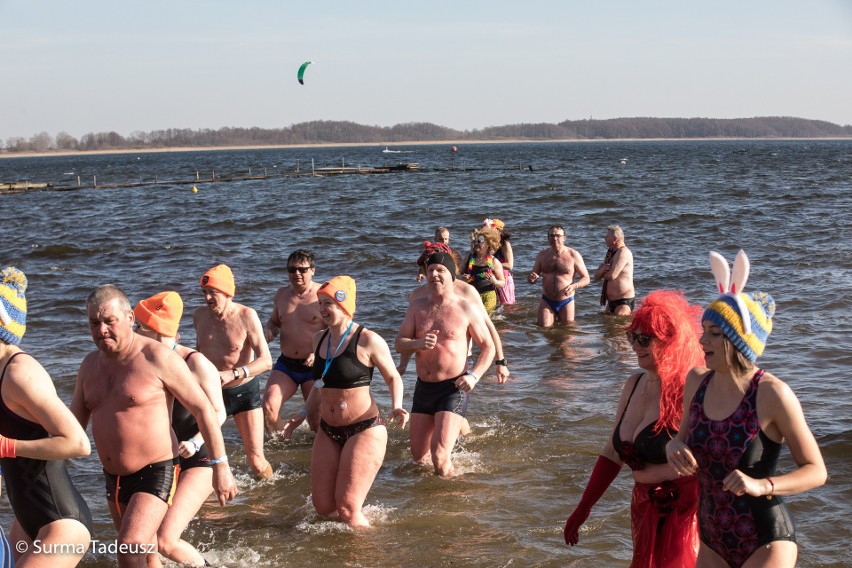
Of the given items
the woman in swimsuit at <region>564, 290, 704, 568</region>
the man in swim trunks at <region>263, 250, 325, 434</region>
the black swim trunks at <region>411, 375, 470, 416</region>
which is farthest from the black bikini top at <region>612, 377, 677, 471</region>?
the man in swim trunks at <region>263, 250, 325, 434</region>

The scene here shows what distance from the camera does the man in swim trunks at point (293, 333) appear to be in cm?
785

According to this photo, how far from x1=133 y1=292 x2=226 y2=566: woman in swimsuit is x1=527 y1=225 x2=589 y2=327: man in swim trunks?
24.7 feet

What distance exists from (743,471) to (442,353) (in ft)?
12.3

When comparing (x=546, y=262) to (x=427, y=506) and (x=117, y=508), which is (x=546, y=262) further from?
(x=117, y=508)

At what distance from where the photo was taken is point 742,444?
141 inches

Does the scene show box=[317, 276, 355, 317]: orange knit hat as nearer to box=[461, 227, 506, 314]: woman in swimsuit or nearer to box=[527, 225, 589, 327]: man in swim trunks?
box=[461, 227, 506, 314]: woman in swimsuit

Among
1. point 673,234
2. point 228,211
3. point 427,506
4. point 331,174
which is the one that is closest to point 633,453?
point 427,506

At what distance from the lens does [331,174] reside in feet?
220

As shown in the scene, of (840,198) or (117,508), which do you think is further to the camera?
(840,198)

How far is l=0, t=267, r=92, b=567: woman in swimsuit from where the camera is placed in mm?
3904

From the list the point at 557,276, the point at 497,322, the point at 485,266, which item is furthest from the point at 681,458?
the point at 497,322

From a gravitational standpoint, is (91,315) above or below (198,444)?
above

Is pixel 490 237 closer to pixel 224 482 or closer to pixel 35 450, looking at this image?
pixel 224 482

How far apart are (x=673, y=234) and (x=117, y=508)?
22.5m
